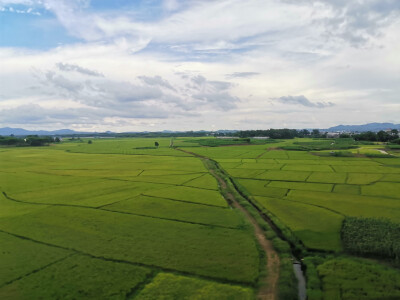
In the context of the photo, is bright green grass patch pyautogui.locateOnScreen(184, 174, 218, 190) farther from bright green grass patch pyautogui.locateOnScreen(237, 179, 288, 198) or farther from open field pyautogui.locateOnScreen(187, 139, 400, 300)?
bright green grass patch pyautogui.locateOnScreen(237, 179, 288, 198)

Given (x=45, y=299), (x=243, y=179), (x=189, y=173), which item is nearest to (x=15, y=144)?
(x=189, y=173)

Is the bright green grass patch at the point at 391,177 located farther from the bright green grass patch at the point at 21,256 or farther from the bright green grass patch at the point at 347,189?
the bright green grass patch at the point at 21,256

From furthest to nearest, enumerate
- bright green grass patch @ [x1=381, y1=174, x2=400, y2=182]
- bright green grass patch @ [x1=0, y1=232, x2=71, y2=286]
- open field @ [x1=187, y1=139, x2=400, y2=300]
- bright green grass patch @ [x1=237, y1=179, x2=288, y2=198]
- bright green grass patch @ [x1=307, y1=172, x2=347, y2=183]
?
bright green grass patch @ [x1=307, y1=172, x2=347, y2=183]
bright green grass patch @ [x1=381, y1=174, x2=400, y2=182]
bright green grass patch @ [x1=237, y1=179, x2=288, y2=198]
bright green grass patch @ [x1=0, y1=232, x2=71, y2=286]
open field @ [x1=187, y1=139, x2=400, y2=300]

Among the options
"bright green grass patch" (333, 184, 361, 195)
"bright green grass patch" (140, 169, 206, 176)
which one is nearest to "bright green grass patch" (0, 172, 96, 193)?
"bright green grass patch" (140, 169, 206, 176)

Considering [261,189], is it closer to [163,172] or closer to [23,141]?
[163,172]

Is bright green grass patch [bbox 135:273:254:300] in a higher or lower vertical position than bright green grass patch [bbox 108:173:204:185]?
lower
